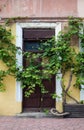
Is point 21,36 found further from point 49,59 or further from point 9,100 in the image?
point 9,100

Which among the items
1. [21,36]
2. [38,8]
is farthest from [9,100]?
[38,8]

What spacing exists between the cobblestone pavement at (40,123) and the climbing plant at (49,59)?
949mm

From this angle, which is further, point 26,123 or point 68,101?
point 68,101

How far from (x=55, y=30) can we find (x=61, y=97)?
2.18 metres

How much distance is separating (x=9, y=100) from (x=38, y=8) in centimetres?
313

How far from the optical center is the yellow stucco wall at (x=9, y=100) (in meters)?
14.5

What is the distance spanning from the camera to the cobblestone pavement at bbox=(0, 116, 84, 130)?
1221 cm

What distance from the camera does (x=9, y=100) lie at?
14578 mm

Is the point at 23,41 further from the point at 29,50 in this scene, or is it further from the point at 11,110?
the point at 11,110

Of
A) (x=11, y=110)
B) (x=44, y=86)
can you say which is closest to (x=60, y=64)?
(x=44, y=86)

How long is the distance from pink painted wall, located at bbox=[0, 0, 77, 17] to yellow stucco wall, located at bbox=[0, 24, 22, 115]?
51 centimetres

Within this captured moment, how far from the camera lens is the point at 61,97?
47.5ft

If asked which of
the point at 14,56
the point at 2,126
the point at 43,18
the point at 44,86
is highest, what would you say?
the point at 43,18

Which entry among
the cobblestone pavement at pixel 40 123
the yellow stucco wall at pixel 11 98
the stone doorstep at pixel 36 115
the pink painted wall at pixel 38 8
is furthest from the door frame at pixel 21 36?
the cobblestone pavement at pixel 40 123
